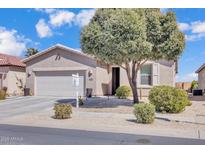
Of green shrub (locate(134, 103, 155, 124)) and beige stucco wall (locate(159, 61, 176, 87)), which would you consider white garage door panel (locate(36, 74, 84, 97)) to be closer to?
beige stucco wall (locate(159, 61, 176, 87))

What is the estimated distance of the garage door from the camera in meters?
22.6

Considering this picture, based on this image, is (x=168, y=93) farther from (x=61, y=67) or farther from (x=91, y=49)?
(x=61, y=67)

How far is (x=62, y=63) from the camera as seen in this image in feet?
75.2

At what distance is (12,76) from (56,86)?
5533 mm

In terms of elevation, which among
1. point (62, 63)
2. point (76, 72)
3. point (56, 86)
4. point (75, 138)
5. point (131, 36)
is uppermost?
point (131, 36)

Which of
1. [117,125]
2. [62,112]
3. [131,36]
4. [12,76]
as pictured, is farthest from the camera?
[12,76]

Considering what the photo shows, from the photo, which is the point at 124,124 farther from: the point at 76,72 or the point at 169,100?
the point at 76,72

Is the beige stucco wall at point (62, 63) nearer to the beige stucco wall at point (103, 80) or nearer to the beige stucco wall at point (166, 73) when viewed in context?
the beige stucco wall at point (103, 80)

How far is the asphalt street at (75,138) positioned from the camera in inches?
299

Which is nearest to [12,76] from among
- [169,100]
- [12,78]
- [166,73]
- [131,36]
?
[12,78]

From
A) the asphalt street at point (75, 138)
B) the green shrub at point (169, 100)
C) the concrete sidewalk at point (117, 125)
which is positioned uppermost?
the green shrub at point (169, 100)

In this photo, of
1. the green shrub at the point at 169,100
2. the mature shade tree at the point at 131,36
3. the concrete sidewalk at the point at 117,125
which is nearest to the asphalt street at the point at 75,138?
the concrete sidewalk at the point at 117,125

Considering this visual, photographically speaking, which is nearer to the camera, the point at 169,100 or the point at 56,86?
the point at 169,100

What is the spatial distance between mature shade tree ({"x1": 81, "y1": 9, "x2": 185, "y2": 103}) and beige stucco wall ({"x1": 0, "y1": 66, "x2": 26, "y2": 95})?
12.9 m
